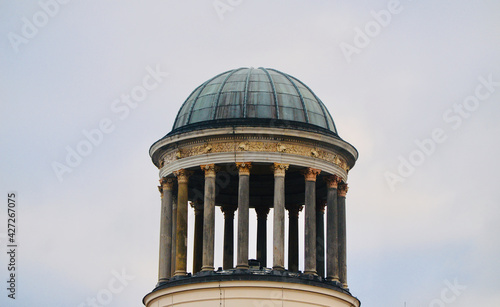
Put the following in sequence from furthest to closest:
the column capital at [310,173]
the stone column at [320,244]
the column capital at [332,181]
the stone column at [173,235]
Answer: the stone column at [320,244] < the column capital at [332,181] < the stone column at [173,235] < the column capital at [310,173]

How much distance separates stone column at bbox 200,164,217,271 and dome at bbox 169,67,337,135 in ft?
7.96

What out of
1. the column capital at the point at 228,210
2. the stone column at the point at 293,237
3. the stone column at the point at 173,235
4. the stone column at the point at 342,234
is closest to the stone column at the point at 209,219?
the stone column at the point at 173,235

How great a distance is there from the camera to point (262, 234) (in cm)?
6625

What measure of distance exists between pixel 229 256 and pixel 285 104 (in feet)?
31.8

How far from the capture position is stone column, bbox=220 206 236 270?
2537 inches

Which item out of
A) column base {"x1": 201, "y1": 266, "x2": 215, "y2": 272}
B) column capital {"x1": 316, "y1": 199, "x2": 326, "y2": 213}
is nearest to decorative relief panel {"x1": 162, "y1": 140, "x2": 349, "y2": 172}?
column capital {"x1": 316, "y1": 199, "x2": 326, "y2": 213}

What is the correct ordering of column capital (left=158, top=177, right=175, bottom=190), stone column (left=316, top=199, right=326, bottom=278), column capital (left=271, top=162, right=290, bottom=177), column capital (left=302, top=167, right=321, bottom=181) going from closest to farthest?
1. column capital (left=271, top=162, right=290, bottom=177)
2. column capital (left=302, top=167, right=321, bottom=181)
3. column capital (left=158, top=177, right=175, bottom=190)
4. stone column (left=316, top=199, right=326, bottom=278)

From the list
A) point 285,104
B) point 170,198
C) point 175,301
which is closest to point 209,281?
point 175,301

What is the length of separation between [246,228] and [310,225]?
10.5 feet

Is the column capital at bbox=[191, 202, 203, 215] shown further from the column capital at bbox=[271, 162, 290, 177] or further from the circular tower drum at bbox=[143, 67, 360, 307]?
the column capital at bbox=[271, 162, 290, 177]

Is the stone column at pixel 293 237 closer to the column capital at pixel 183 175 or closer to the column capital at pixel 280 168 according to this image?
the column capital at pixel 280 168

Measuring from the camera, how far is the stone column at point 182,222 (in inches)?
2335

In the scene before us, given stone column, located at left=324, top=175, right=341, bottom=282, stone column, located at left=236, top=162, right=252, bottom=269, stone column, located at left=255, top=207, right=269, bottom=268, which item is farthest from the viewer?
stone column, located at left=255, top=207, right=269, bottom=268

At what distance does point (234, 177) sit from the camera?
63594mm
